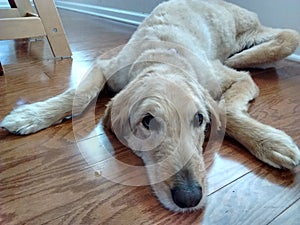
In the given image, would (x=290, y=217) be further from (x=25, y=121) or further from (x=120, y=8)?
(x=120, y=8)

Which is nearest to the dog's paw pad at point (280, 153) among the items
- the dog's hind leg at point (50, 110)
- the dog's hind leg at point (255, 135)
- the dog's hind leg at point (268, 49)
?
the dog's hind leg at point (255, 135)

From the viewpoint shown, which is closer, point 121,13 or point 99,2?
point 121,13

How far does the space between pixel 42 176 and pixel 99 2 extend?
3.54 m

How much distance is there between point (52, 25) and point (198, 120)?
147 centimetres

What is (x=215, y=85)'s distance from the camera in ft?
4.43

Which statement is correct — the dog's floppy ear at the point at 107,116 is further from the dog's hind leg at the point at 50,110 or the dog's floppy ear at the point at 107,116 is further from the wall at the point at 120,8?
the wall at the point at 120,8

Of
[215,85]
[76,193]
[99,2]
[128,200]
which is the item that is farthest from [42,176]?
[99,2]

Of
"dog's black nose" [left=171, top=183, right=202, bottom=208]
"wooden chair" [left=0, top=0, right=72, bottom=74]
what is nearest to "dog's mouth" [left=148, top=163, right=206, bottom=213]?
"dog's black nose" [left=171, top=183, right=202, bottom=208]

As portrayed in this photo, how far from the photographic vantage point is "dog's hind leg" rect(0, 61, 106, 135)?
1140mm

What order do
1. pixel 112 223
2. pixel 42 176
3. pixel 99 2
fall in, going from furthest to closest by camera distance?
pixel 99 2
pixel 42 176
pixel 112 223

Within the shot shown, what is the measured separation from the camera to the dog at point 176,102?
842mm

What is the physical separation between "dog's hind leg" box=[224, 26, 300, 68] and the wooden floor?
394 mm

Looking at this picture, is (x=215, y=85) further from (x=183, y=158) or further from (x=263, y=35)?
(x=263, y=35)

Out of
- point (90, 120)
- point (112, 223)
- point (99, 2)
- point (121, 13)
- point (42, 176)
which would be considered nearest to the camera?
point (112, 223)
